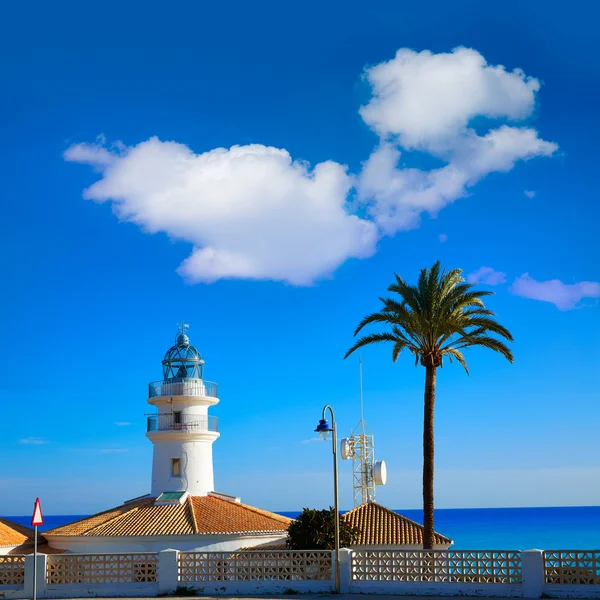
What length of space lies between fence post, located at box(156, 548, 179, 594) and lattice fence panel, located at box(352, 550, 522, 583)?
4.99 meters

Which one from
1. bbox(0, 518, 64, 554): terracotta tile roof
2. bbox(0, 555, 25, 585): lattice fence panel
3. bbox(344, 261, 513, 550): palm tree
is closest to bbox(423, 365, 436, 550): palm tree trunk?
bbox(344, 261, 513, 550): palm tree

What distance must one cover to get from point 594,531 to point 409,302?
15120cm

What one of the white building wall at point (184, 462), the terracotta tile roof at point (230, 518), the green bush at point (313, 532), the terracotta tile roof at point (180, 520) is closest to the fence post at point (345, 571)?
the green bush at point (313, 532)

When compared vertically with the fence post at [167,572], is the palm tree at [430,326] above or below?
above

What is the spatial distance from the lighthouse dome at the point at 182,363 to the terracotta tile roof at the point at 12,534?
9.40 m

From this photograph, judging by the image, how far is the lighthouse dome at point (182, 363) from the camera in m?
40.8

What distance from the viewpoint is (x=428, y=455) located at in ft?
95.2

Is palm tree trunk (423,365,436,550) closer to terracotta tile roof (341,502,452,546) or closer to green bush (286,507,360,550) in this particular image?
green bush (286,507,360,550)

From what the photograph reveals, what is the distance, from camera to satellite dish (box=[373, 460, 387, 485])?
4453 cm

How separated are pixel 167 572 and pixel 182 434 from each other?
16.0 meters

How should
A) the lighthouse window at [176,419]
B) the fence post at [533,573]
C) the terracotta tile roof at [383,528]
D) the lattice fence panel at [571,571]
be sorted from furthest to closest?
the lighthouse window at [176,419]
the terracotta tile roof at [383,528]
the fence post at [533,573]
the lattice fence panel at [571,571]

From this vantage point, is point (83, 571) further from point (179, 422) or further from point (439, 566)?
point (179, 422)

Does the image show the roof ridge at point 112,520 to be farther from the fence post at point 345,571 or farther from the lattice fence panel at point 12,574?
the fence post at point 345,571

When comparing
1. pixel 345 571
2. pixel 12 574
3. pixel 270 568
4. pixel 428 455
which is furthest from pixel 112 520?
pixel 345 571
